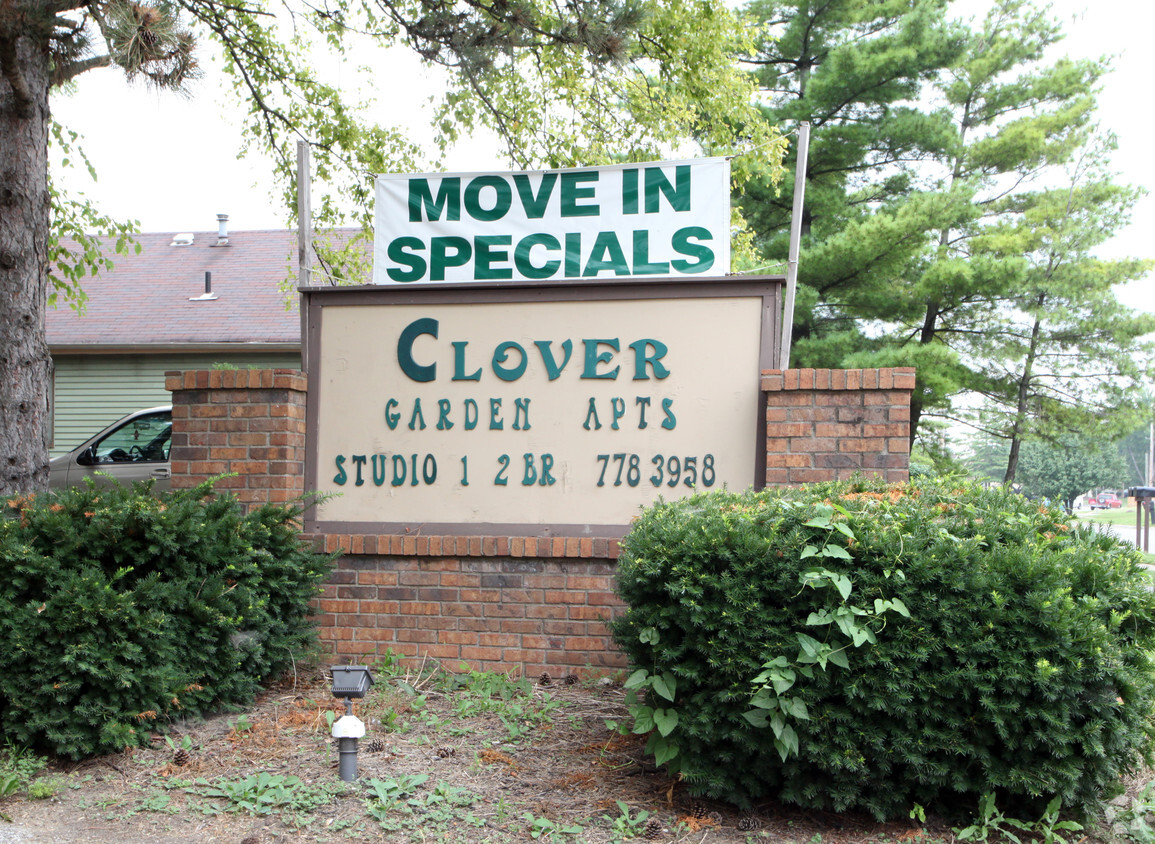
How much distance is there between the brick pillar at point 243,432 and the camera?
16.7 feet

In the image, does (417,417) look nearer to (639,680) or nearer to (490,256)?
(490,256)

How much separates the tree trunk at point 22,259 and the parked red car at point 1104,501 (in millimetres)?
70725

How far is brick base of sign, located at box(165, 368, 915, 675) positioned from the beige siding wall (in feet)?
36.5

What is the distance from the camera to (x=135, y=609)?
12.6ft

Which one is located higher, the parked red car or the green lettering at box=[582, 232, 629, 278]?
the green lettering at box=[582, 232, 629, 278]

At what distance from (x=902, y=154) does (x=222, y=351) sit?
44.7 ft

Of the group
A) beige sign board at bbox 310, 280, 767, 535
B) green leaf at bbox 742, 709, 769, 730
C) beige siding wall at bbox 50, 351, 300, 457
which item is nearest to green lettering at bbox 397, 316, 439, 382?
beige sign board at bbox 310, 280, 767, 535

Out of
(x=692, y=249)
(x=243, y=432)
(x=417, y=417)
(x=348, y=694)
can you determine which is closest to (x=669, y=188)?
(x=692, y=249)

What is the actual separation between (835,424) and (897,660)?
1.78 m

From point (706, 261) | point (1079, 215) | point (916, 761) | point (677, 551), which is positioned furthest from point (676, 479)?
point (1079, 215)

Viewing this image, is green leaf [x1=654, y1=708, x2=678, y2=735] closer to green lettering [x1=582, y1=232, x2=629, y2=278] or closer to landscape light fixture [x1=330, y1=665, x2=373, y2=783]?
landscape light fixture [x1=330, y1=665, x2=373, y2=783]

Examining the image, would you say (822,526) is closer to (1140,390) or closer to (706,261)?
(706,261)

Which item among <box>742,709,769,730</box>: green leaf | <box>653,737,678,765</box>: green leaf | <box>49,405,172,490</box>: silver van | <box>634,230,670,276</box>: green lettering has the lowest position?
<box>653,737,678,765</box>: green leaf

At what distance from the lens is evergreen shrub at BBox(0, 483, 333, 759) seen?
3727 mm
